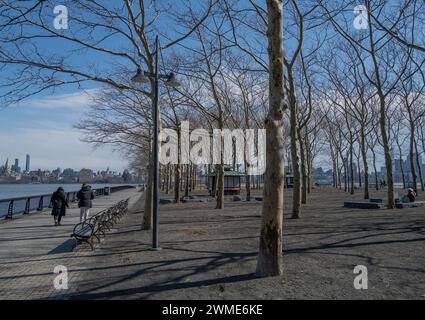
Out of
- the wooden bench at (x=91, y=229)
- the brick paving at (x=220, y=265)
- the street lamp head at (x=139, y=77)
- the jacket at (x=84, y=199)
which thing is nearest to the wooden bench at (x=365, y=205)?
the brick paving at (x=220, y=265)

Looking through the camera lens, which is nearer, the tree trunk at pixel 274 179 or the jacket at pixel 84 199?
the tree trunk at pixel 274 179

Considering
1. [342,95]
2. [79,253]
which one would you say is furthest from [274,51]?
[342,95]

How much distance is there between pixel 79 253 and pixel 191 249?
2.87 meters

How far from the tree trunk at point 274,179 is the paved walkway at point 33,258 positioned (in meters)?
3.54

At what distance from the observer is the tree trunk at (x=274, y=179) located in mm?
6555

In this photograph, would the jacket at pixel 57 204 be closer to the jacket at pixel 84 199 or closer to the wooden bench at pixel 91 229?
the jacket at pixel 84 199

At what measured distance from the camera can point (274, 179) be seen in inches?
260

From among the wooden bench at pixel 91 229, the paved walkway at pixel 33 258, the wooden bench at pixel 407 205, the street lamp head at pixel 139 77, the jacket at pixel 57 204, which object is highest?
the street lamp head at pixel 139 77

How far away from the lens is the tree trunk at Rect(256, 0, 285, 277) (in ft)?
21.5

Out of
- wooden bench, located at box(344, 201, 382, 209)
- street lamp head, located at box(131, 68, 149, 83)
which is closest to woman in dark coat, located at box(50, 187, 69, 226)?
street lamp head, located at box(131, 68, 149, 83)

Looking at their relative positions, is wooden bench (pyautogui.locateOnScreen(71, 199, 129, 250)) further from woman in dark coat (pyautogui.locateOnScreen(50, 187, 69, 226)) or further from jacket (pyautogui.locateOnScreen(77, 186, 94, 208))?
woman in dark coat (pyautogui.locateOnScreen(50, 187, 69, 226))

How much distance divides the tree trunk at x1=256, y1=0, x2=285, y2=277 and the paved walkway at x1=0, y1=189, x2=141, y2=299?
139 inches

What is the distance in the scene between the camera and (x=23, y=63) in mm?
11258

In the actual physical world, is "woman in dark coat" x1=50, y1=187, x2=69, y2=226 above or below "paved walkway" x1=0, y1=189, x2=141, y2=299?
above
